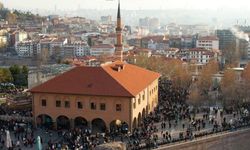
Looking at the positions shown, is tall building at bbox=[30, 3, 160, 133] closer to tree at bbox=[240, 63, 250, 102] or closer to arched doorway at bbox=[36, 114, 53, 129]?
arched doorway at bbox=[36, 114, 53, 129]

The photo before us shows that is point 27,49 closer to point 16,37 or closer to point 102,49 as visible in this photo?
point 16,37

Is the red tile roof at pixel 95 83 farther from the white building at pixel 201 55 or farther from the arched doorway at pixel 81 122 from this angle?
the white building at pixel 201 55

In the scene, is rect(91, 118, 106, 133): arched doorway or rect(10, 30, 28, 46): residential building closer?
rect(91, 118, 106, 133): arched doorway

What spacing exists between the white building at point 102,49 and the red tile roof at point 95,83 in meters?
71.0

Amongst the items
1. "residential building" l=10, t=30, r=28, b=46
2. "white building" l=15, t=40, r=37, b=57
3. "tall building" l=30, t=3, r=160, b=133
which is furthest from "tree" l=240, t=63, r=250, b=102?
"residential building" l=10, t=30, r=28, b=46

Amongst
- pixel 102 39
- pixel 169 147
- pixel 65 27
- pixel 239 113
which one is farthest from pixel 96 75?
pixel 65 27

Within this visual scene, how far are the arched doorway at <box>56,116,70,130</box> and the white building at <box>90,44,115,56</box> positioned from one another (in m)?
70.7

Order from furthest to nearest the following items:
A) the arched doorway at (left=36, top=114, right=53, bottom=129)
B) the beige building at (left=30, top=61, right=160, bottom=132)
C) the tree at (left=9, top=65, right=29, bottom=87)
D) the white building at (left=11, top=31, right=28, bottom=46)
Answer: the white building at (left=11, top=31, right=28, bottom=46), the tree at (left=9, top=65, right=29, bottom=87), the arched doorway at (left=36, top=114, right=53, bottom=129), the beige building at (left=30, top=61, right=160, bottom=132)

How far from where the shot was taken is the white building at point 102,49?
108750mm

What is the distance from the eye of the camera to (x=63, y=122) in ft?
123

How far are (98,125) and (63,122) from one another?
280 cm

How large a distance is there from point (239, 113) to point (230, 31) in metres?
93.6

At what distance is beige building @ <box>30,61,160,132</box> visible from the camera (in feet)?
114

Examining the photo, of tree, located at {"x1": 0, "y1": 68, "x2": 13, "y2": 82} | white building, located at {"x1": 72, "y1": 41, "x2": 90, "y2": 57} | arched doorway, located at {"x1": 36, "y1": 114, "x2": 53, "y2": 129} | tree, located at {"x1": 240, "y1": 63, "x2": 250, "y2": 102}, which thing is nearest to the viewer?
arched doorway, located at {"x1": 36, "y1": 114, "x2": 53, "y2": 129}
